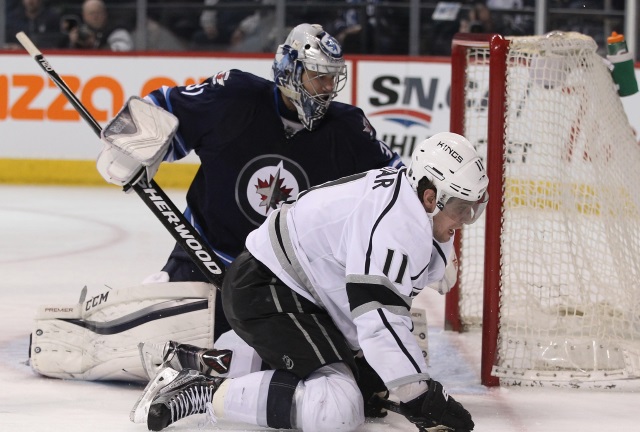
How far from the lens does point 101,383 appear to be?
2.95 metres

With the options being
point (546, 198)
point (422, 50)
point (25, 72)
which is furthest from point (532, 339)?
point (25, 72)

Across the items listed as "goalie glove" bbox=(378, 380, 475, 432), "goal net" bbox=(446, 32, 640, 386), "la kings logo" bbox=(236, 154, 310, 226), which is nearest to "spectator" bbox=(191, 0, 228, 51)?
"goal net" bbox=(446, 32, 640, 386)

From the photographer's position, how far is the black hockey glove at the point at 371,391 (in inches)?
105

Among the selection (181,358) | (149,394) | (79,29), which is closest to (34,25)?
(79,29)

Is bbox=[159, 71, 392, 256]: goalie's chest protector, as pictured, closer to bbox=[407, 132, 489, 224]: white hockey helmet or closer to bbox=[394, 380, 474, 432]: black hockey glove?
bbox=[407, 132, 489, 224]: white hockey helmet

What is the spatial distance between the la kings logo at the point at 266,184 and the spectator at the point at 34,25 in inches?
166

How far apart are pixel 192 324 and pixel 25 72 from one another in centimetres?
422

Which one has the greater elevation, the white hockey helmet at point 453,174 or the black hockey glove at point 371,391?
the white hockey helmet at point 453,174

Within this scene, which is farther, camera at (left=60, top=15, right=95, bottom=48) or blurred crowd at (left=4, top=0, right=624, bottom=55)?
Result: camera at (left=60, top=15, right=95, bottom=48)

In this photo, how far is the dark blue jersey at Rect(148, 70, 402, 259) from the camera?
10.3 ft

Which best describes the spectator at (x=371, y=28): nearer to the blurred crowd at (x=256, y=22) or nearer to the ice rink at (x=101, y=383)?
the blurred crowd at (x=256, y=22)

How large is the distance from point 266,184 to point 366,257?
2.90ft

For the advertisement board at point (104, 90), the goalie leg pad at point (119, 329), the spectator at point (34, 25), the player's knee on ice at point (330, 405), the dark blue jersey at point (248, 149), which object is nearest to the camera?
the player's knee on ice at point (330, 405)

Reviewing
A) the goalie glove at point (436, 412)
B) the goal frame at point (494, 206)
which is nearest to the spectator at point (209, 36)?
the goal frame at point (494, 206)
